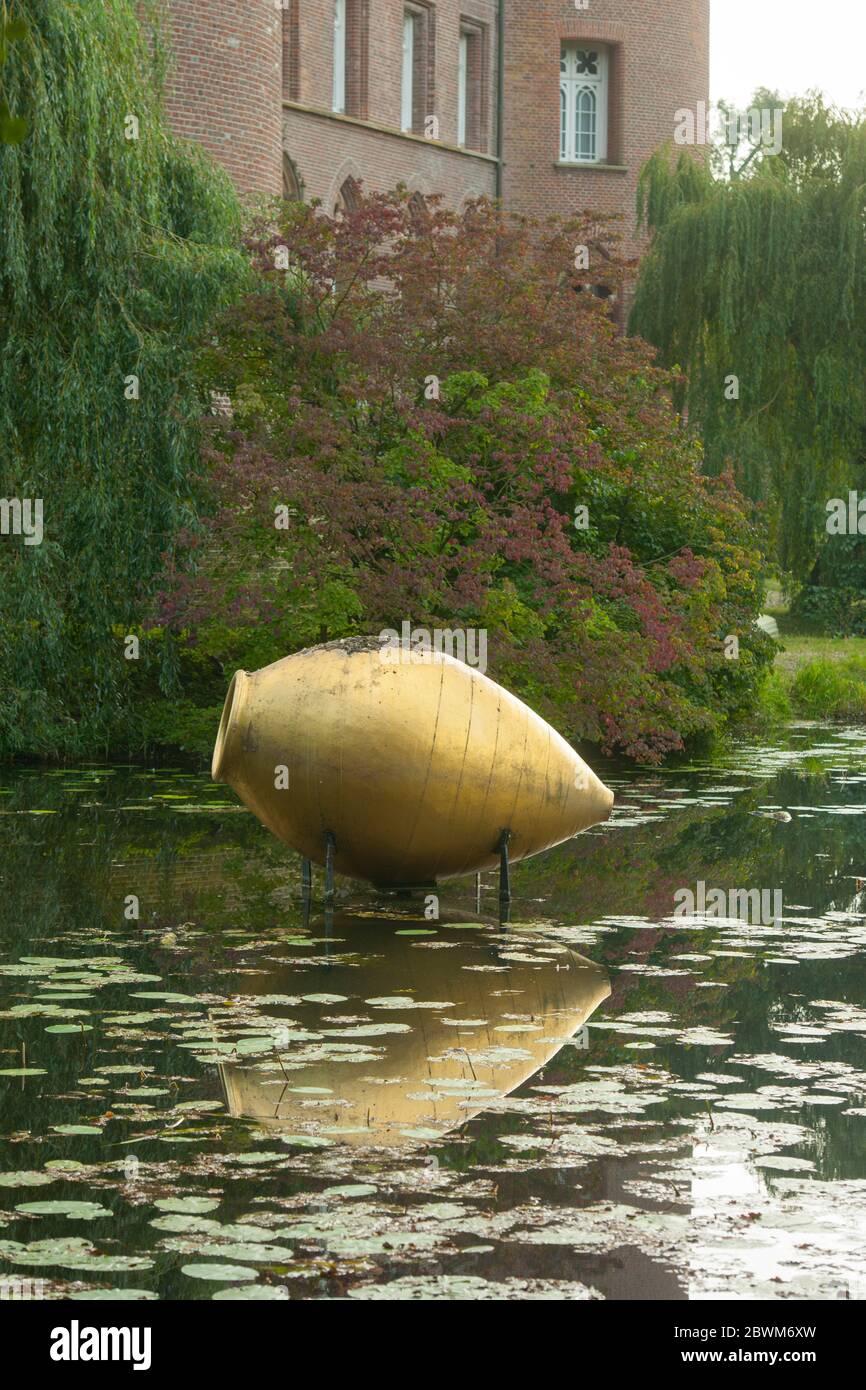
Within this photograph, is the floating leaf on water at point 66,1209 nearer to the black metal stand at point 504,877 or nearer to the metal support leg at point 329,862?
the metal support leg at point 329,862

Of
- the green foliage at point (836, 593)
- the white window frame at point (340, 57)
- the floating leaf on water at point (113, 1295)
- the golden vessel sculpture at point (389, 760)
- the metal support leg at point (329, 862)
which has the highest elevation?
the white window frame at point (340, 57)

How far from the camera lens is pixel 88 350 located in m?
16.0

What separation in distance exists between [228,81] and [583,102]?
2080 cm

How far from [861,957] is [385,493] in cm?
743

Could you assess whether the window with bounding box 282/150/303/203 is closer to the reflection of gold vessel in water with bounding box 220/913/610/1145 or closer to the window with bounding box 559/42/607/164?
the window with bounding box 559/42/607/164

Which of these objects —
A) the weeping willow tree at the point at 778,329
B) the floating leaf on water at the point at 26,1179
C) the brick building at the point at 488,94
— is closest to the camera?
the floating leaf on water at the point at 26,1179

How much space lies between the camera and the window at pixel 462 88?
132 feet

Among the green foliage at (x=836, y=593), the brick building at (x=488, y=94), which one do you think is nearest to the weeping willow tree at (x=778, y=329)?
the green foliage at (x=836, y=593)

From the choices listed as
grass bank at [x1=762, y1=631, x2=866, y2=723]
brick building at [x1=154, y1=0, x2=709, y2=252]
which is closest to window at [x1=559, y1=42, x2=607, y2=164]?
brick building at [x1=154, y1=0, x2=709, y2=252]

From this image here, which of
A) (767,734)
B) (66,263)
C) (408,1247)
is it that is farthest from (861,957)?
(767,734)

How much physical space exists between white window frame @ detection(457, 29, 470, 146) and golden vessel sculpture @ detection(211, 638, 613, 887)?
32555mm

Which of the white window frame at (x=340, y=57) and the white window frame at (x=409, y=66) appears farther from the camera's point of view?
the white window frame at (x=409, y=66)

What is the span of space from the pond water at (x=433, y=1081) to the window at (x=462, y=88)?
103ft

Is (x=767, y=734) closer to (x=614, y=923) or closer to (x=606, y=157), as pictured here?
(x=614, y=923)
